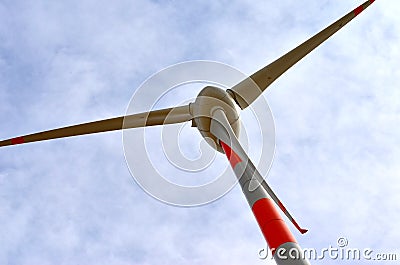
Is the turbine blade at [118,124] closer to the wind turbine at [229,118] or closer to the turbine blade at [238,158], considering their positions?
the wind turbine at [229,118]

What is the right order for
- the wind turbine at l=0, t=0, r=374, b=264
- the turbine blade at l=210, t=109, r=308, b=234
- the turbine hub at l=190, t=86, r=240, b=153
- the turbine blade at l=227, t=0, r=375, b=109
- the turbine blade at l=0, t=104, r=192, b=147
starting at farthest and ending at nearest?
the turbine blade at l=227, t=0, r=375, b=109 → the turbine blade at l=0, t=104, r=192, b=147 → the turbine hub at l=190, t=86, r=240, b=153 → the wind turbine at l=0, t=0, r=374, b=264 → the turbine blade at l=210, t=109, r=308, b=234

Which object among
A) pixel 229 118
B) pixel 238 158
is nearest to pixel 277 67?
pixel 229 118

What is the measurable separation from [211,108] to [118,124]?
553cm

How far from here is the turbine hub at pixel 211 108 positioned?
909 inches

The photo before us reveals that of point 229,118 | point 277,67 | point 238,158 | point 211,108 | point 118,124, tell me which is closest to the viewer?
point 238,158

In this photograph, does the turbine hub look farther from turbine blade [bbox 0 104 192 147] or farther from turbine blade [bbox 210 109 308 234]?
turbine blade [bbox 0 104 192 147]

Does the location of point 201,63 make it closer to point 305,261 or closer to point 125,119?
point 125,119

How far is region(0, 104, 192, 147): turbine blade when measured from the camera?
79.4 ft

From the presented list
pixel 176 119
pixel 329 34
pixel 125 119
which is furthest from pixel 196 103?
pixel 329 34

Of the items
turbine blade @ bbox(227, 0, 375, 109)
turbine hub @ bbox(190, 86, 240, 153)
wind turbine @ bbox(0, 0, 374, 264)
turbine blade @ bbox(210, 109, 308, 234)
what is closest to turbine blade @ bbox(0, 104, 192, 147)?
wind turbine @ bbox(0, 0, 374, 264)

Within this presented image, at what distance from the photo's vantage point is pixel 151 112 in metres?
25.2

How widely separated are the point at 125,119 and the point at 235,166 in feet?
29.3

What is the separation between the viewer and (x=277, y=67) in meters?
25.7

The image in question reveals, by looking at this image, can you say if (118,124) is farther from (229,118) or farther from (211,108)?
(229,118)
